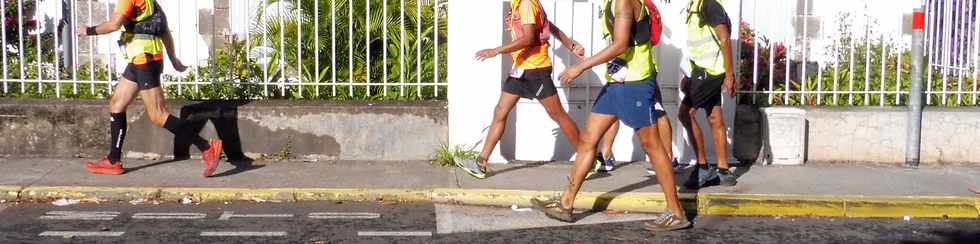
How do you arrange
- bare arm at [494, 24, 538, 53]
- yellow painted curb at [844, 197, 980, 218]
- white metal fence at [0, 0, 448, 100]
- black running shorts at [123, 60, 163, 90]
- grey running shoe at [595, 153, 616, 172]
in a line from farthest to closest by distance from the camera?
white metal fence at [0, 0, 448, 100] → grey running shoe at [595, 153, 616, 172] → black running shorts at [123, 60, 163, 90] → bare arm at [494, 24, 538, 53] → yellow painted curb at [844, 197, 980, 218]

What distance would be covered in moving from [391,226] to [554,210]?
987 millimetres

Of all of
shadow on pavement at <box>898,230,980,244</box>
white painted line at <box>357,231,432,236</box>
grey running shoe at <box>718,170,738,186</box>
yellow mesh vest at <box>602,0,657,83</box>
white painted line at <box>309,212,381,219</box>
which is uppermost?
yellow mesh vest at <box>602,0,657,83</box>

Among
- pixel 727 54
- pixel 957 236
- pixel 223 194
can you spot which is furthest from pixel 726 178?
pixel 223 194

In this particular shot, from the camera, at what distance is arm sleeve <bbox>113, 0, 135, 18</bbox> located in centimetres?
848

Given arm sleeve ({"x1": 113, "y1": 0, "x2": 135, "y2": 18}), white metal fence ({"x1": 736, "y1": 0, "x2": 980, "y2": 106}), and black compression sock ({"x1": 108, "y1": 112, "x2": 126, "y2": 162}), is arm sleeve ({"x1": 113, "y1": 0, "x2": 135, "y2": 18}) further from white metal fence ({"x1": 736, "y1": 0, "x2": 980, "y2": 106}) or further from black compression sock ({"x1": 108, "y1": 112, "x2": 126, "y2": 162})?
white metal fence ({"x1": 736, "y1": 0, "x2": 980, "y2": 106})

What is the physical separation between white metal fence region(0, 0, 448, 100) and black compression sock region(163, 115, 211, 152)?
0.96 meters

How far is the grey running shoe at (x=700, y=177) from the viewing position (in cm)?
871

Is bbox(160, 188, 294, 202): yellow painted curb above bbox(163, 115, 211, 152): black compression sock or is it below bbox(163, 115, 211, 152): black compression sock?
below

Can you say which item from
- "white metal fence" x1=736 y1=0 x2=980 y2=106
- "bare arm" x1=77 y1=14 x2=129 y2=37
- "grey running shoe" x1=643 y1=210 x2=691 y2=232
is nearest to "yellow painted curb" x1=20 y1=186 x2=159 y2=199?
"bare arm" x1=77 y1=14 x2=129 y2=37

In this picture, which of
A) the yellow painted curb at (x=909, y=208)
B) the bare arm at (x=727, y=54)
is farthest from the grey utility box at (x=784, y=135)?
the yellow painted curb at (x=909, y=208)

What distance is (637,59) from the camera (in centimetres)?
746

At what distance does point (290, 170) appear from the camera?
9.25 metres

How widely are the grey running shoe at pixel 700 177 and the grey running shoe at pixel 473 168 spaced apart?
1.42 meters

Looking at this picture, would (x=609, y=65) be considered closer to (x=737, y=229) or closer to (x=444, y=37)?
(x=737, y=229)
